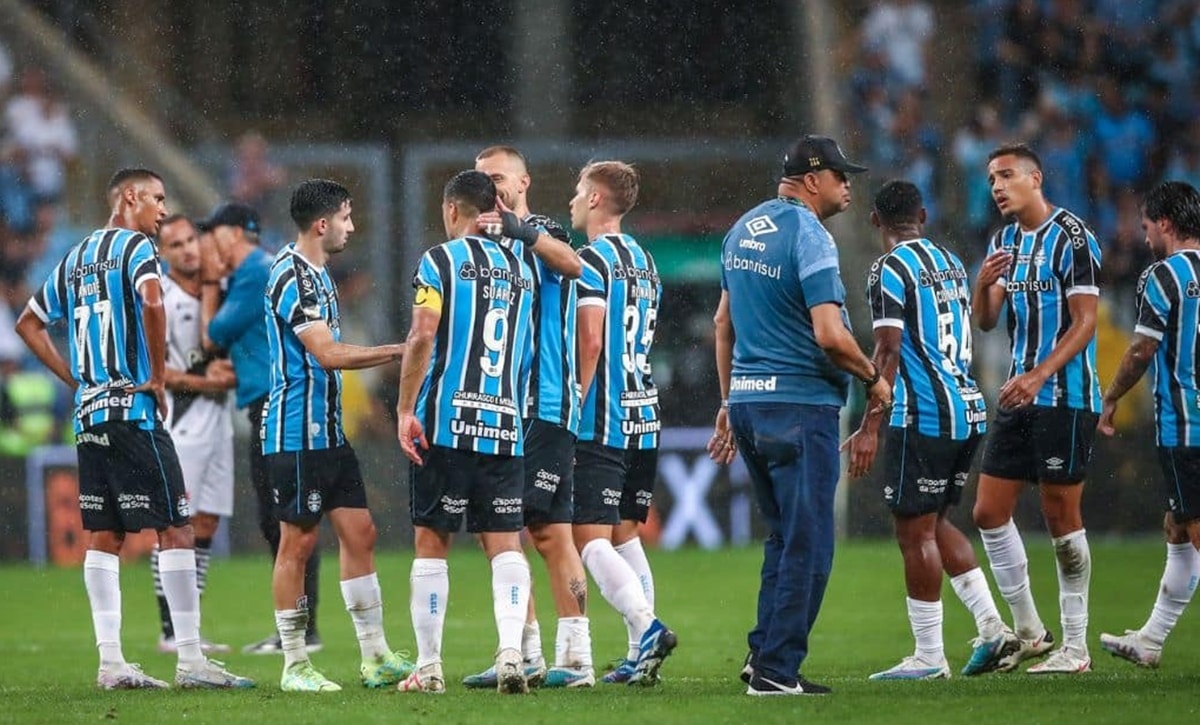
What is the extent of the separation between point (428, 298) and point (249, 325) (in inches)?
120

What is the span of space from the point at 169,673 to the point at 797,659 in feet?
12.4

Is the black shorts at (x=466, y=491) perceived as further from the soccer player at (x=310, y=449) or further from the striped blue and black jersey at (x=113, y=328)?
the striped blue and black jersey at (x=113, y=328)

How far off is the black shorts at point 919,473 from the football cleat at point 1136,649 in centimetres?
115

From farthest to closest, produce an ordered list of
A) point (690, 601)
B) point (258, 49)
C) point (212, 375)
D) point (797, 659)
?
point (258, 49) → point (690, 601) → point (212, 375) → point (797, 659)

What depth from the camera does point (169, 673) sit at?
9.84 m

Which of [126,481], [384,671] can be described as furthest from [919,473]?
[126,481]

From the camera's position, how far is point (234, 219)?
10867 millimetres

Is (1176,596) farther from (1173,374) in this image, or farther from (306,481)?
(306,481)

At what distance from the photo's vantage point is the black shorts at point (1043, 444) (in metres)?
9.13

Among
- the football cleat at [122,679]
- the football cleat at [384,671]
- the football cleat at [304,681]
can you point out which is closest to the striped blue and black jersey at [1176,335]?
the football cleat at [384,671]

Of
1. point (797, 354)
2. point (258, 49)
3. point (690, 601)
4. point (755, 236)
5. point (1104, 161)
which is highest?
point (258, 49)

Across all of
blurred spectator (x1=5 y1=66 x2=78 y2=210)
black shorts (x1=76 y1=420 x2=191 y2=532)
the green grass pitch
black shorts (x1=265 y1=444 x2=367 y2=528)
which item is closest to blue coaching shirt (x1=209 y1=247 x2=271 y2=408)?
the green grass pitch

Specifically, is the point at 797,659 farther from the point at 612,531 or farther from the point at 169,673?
the point at 169,673

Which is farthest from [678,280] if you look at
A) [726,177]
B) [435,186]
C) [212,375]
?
[212,375]
